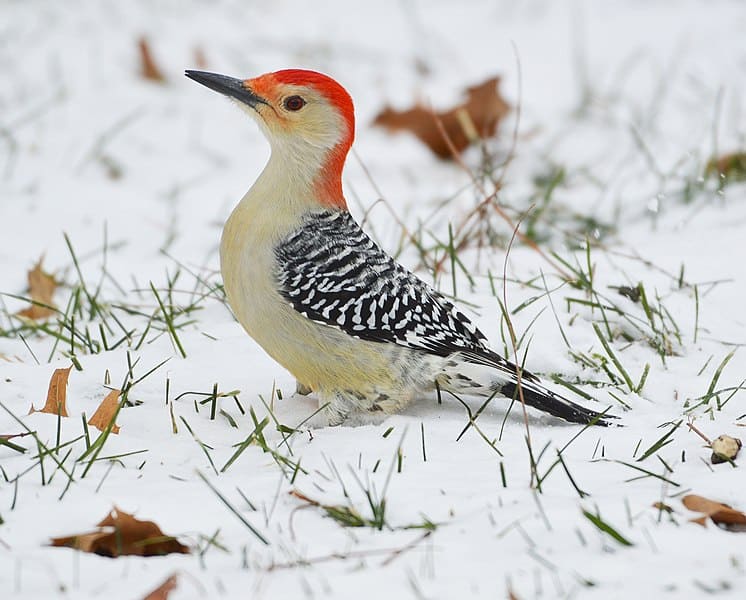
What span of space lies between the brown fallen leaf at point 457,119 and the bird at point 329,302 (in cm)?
345

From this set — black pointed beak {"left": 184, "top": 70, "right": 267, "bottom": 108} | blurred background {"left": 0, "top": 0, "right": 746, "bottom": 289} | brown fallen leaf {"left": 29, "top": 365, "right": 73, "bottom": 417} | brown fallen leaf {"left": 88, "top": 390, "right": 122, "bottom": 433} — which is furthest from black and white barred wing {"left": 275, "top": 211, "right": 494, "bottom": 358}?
blurred background {"left": 0, "top": 0, "right": 746, "bottom": 289}

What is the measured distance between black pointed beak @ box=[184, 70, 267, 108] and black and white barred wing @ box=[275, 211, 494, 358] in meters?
0.56

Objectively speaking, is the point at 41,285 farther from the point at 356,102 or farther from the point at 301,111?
the point at 356,102

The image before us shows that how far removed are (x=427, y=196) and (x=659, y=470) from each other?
175 inches

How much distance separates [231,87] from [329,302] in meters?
1.02

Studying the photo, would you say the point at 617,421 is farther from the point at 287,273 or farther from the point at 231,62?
the point at 231,62

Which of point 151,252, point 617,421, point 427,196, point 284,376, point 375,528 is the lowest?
point 375,528

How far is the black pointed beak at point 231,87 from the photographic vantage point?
414 cm

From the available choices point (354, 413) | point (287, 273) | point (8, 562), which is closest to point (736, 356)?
point (354, 413)

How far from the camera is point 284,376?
438 cm

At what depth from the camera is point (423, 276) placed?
5359 millimetres

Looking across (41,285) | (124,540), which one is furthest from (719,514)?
(41,285)

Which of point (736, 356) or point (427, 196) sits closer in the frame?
point (736, 356)

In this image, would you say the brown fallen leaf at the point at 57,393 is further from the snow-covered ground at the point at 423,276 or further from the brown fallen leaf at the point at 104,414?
the brown fallen leaf at the point at 104,414
